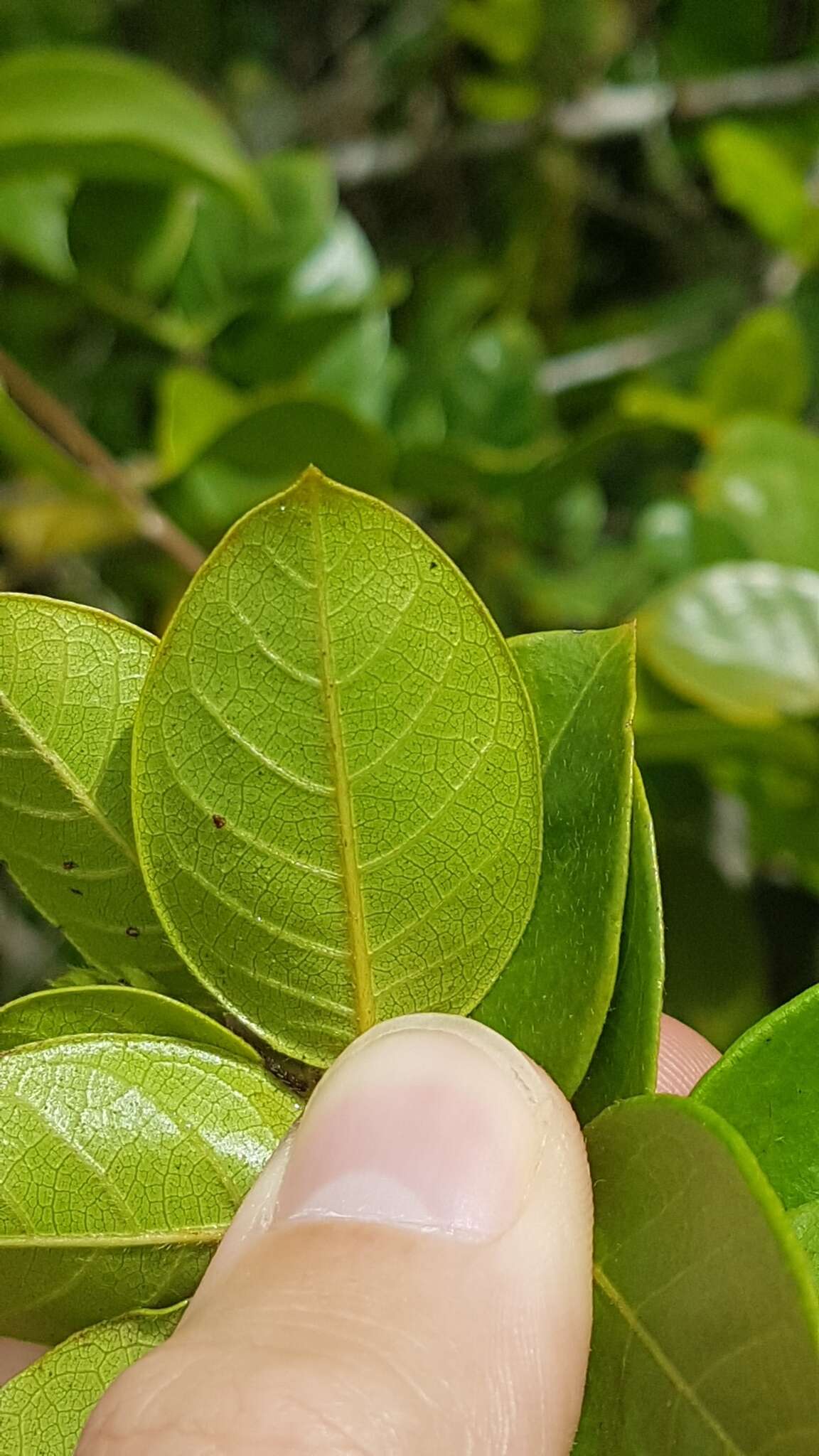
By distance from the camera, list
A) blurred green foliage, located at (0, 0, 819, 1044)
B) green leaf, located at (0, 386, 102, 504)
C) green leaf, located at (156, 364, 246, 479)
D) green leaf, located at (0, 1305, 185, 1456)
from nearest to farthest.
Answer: green leaf, located at (0, 1305, 185, 1456) → green leaf, located at (0, 386, 102, 504) → blurred green foliage, located at (0, 0, 819, 1044) → green leaf, located at (156, 364, 246, 479)

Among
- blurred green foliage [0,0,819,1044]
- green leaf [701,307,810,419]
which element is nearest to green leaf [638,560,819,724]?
blurred green foliage [0,0,819,1044]

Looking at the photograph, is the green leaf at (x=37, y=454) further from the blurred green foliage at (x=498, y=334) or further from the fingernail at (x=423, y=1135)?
the fingernail at (x=423, y=1135)

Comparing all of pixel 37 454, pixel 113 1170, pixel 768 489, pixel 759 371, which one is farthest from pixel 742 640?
pixel 113 1170

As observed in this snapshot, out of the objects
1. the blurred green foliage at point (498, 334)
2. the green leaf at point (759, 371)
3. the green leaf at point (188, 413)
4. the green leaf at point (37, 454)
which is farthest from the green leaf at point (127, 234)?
the green leaf at point (759, 371)

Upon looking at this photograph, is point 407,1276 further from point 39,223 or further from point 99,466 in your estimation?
point 39,223

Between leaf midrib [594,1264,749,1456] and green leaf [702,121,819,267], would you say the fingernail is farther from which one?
green leaf [702,121,819,267]

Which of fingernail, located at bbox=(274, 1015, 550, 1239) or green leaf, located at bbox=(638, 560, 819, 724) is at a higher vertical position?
fingernail, located at bbox=(274, 1015, 550, 1239)
